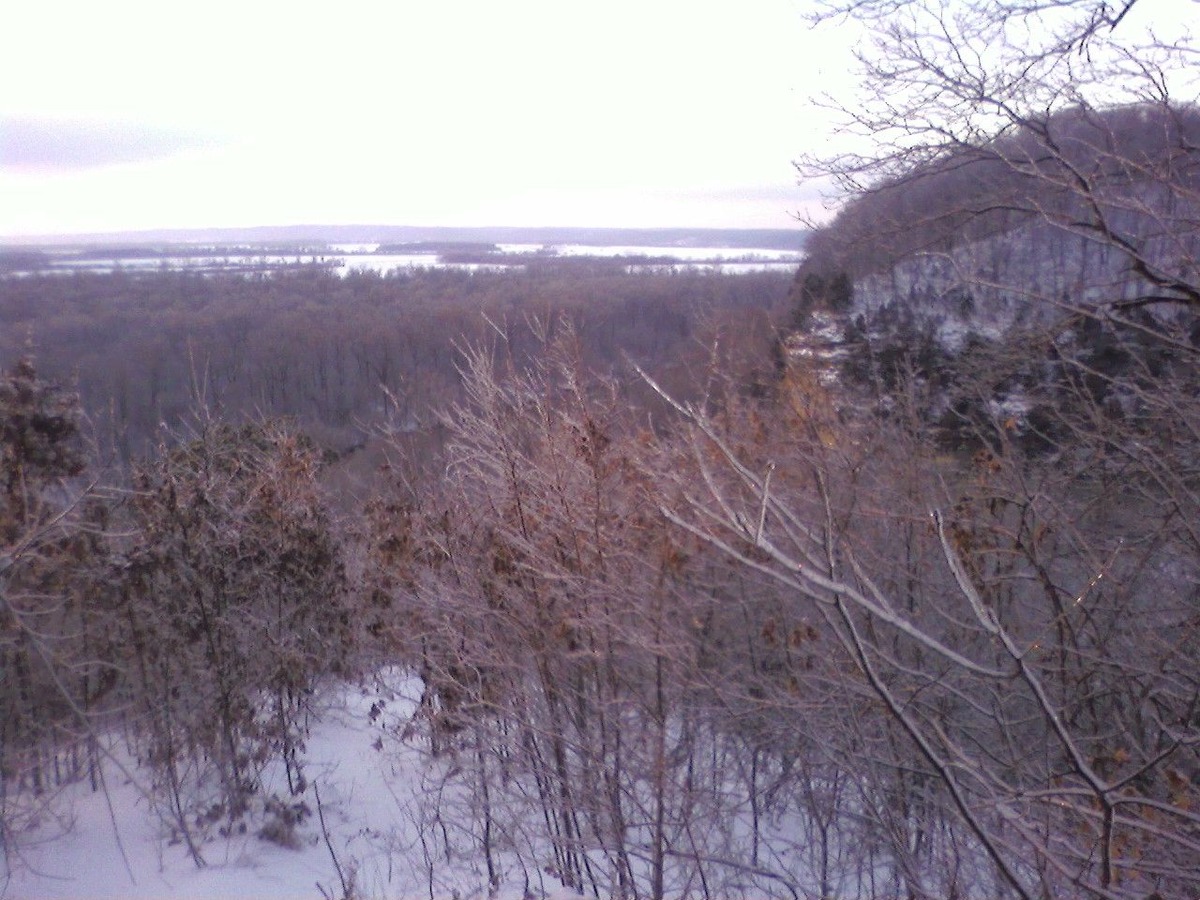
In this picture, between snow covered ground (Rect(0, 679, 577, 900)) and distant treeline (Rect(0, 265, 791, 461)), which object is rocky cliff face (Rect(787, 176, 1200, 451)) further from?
snow covered ground (Rect(0, 679, 577, 900))

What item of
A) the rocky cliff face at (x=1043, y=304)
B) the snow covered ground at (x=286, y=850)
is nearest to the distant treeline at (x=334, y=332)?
the rocky cliff face at (x=1043, y=304)

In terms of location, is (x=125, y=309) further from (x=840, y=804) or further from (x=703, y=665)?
(x=840, y=804)

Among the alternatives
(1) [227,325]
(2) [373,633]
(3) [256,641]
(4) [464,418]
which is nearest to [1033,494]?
(4) [464,418]

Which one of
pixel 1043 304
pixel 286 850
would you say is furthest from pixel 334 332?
pixel 1043 304

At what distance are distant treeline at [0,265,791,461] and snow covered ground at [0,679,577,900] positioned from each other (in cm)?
252

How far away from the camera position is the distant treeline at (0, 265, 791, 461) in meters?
7.91

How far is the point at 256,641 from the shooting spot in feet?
23.9

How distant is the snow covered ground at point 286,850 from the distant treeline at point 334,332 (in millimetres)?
2523

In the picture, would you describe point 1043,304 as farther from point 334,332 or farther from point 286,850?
point 334,332

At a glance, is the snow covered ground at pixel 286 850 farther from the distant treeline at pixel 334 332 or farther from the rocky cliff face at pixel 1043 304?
the rocky cliff face at pixel 1043 304

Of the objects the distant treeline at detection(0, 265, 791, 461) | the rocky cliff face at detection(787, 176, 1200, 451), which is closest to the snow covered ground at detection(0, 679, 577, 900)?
the distant treeline at detection(0, 265, 791, 461)

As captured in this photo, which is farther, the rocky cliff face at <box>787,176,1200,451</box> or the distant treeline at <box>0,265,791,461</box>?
the distant treeline at <box>0,265,791,461</box>

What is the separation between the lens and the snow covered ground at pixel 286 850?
18.6ft

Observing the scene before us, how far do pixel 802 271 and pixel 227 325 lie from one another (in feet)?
26.1
